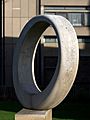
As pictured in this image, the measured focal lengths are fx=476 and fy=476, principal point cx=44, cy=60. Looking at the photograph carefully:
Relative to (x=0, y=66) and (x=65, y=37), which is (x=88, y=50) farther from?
(x=65, y=37)

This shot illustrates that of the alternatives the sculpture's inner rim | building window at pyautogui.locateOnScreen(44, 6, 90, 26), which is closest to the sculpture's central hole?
building window at pyautogui.locateOnScreen(44, 6, 90, 26)

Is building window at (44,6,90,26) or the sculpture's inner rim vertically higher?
building window at (44,6,90,26)

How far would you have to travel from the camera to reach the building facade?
3872 cm

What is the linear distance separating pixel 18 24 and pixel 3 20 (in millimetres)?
1275

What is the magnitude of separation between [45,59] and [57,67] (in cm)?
2617

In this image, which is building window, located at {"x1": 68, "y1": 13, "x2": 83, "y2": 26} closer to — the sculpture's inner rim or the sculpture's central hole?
the sculpture's central hole

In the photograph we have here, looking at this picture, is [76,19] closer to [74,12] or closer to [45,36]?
[74,12]

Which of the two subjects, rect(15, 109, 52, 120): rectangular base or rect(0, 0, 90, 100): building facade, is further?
rect(0, 0, 90, 100): building facade

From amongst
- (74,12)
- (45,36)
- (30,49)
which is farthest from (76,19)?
(30,49)

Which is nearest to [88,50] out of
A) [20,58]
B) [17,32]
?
[17,32]

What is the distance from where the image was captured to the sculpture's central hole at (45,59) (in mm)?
38562

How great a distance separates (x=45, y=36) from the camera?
38.7m

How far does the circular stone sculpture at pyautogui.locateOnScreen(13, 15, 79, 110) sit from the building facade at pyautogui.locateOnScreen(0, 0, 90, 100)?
23.7 metres

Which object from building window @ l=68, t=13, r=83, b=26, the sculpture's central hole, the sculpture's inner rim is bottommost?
the sculpture's central hole
